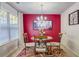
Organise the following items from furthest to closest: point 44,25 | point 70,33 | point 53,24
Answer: point 70,33 → point 44,25 → point 53,24

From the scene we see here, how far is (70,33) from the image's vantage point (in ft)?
10.6

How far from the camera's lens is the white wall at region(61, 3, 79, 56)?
9.23 feet

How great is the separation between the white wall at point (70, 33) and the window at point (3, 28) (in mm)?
1468

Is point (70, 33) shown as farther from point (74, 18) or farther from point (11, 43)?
point (11, 43)

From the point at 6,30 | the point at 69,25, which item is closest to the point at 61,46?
the point at 69,25

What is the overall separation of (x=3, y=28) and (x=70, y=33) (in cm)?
190

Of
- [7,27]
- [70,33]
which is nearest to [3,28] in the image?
[7,27]

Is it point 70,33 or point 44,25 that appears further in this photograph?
point 70,33

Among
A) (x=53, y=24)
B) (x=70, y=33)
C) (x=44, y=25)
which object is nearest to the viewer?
(x=53, y=24)

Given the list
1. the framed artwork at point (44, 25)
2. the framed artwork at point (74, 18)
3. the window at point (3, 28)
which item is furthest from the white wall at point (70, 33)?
the window at point (3, 28)

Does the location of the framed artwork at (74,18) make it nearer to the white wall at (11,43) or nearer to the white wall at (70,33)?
the white wall at (70,33)

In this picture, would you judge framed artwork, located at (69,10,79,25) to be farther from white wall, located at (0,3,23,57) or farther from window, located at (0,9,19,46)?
window, located at (0,9,19,46)

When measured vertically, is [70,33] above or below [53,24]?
below

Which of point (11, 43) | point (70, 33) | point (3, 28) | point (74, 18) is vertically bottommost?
point (11, 43)
